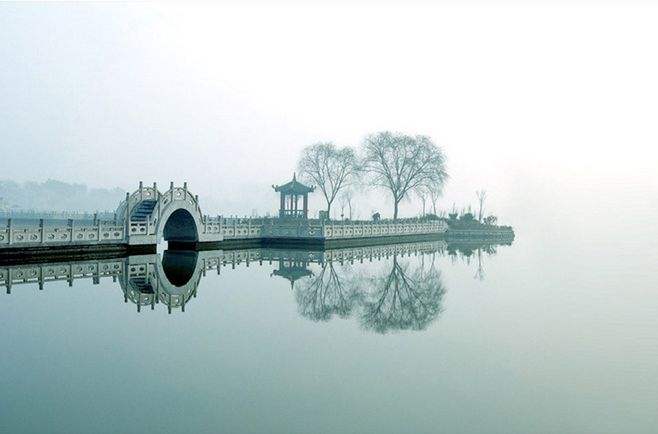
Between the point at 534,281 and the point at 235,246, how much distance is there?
2028cm

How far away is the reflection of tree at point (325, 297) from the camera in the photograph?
14.9 meters

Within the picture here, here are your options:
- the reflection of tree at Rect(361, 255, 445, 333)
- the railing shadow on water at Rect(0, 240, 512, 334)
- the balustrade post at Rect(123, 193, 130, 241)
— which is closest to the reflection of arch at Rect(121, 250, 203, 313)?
the railing shadow on water at Rect(0, 240, 512, 334)

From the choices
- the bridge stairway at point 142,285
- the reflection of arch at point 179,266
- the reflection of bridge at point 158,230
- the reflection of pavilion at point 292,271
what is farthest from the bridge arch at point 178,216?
the bridge stairway at point 142,285

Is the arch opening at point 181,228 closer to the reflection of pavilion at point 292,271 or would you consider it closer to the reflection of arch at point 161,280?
the reflection of arch at point 161,280

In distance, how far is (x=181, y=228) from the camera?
117ft

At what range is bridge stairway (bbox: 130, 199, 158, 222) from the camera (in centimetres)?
3097

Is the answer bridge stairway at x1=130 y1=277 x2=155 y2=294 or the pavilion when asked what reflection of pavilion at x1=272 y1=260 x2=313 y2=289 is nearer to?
bridge stairway at x1=130 y1=277 x2=155 y2=294

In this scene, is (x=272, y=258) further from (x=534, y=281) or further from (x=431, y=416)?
(x=431, y=416)

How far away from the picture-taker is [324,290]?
19.2 metres

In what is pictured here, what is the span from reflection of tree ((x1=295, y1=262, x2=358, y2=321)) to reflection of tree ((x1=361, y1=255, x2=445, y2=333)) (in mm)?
546

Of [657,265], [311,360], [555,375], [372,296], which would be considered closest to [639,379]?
[555,375]

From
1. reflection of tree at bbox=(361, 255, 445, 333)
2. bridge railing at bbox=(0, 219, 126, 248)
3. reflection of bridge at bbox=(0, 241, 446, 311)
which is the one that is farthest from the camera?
bridge railing at bbox=(0, 219, 126, 248)

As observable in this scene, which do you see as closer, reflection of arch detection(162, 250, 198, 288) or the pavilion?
reflection of arch detection(162, 250, 198, 288)

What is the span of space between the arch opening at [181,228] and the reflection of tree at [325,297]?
43.2 feet
